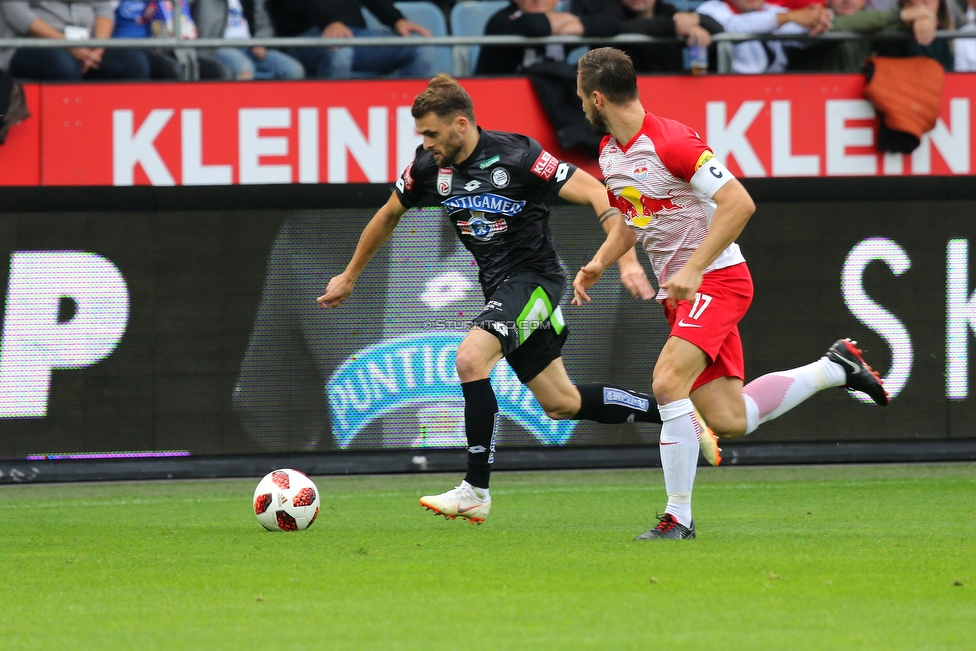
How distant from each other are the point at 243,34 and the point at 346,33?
861 mm

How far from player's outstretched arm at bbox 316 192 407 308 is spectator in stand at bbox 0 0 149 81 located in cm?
440

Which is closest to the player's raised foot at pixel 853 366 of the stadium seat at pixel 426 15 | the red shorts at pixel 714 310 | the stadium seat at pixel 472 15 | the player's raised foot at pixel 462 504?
the red shorts at pixel 714 310

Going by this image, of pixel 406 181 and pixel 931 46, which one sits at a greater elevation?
pixel 931 46

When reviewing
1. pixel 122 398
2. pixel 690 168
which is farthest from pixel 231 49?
pixel 690 168

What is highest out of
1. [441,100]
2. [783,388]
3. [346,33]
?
[346,33]

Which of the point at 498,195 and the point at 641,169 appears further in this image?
the point at 498,195

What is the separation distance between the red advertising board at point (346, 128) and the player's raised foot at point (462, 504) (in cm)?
473

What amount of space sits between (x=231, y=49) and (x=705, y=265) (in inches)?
267

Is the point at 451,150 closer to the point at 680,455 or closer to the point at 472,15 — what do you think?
the point at 680,455

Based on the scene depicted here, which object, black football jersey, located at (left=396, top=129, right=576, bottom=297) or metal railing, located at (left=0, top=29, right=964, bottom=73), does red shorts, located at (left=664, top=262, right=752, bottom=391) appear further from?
metal railing, located at (left=0, top=29, right=964, bottom=73)

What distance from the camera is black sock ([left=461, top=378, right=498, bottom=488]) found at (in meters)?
6.93

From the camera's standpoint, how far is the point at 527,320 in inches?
282

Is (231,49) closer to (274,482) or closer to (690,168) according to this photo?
(274,482)

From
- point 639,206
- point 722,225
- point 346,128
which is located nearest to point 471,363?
point 639,206
